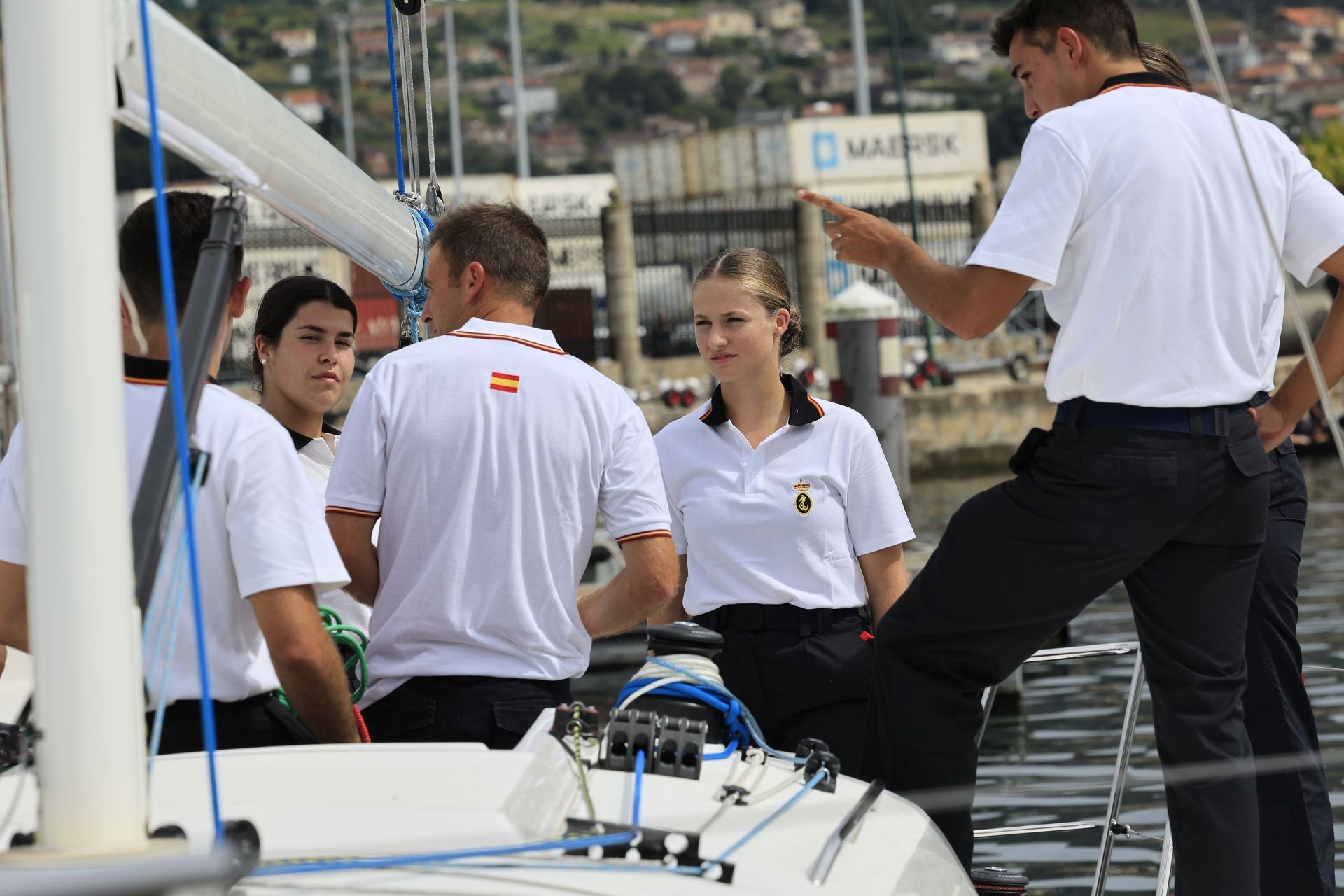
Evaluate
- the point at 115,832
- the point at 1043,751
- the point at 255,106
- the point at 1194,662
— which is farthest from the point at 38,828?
the point at 1043,751

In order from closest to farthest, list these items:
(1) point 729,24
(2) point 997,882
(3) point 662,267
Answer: (2) point 997,882
(3) point 662,267
(1) point 729,24

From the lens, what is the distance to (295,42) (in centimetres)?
14300

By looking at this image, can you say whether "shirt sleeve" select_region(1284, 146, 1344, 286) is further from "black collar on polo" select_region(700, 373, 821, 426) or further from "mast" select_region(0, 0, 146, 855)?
"mast" select_region(0, 0, 146, 855)

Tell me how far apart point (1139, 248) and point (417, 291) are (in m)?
1.74

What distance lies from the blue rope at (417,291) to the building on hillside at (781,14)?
179 meters

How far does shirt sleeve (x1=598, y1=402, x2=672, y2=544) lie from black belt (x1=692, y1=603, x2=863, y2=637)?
0.62m

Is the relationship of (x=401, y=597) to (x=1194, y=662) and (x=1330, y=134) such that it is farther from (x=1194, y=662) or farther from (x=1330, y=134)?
(x=1330, y=134)

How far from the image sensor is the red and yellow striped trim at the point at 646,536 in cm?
307

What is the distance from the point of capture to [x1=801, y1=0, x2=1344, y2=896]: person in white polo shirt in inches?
110

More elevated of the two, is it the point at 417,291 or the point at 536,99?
the point at 536,99

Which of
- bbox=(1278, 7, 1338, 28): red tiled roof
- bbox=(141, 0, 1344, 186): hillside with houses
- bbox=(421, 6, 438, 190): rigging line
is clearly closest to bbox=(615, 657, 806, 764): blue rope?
bbox=(421, 6, 438, 190): rigging line

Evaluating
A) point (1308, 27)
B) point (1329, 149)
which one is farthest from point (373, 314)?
point (1308, 27)

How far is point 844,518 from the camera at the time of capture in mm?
3738

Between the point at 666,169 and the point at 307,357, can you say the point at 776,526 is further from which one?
the point at 666,169
